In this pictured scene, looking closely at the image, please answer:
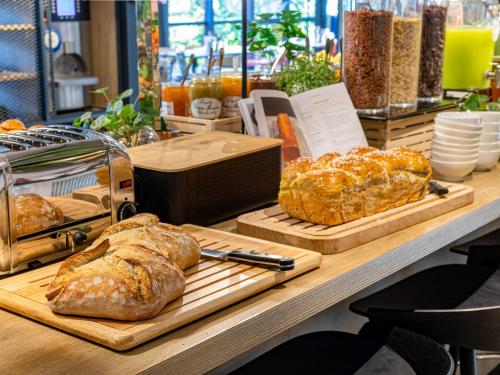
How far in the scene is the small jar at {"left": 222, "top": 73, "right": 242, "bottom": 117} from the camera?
2.29 meters

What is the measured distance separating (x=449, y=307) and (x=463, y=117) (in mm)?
673

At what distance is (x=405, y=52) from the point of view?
243 centimetres

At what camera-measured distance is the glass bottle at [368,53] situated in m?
2.32

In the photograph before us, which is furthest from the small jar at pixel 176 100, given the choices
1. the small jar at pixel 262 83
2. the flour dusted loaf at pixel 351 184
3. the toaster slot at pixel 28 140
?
the toaster slot at pixel 28 140

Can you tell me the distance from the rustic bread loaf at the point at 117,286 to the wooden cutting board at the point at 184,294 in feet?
0.06

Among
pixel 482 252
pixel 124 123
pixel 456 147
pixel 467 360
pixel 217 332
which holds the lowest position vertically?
pixel 467 360

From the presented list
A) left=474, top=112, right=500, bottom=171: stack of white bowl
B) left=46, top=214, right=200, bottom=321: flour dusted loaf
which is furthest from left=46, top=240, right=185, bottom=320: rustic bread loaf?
left=474, top=112, right=500, bottom=171: stack of white bowl

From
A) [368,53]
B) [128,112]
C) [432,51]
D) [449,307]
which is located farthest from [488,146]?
[128,112]

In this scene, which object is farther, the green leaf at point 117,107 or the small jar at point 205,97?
the small jar at point 205,97

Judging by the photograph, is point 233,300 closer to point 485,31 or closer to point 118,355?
point 118,355

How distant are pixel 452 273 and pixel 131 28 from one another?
447 centimetres

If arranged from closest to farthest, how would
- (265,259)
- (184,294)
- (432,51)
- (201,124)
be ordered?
(184,294) < (265,259) < (201,124) < (432,51)

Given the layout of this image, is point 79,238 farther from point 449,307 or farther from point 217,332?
point 449,307

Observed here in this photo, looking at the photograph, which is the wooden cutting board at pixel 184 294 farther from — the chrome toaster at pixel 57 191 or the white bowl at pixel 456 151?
the white bowl at pixel 456 151
